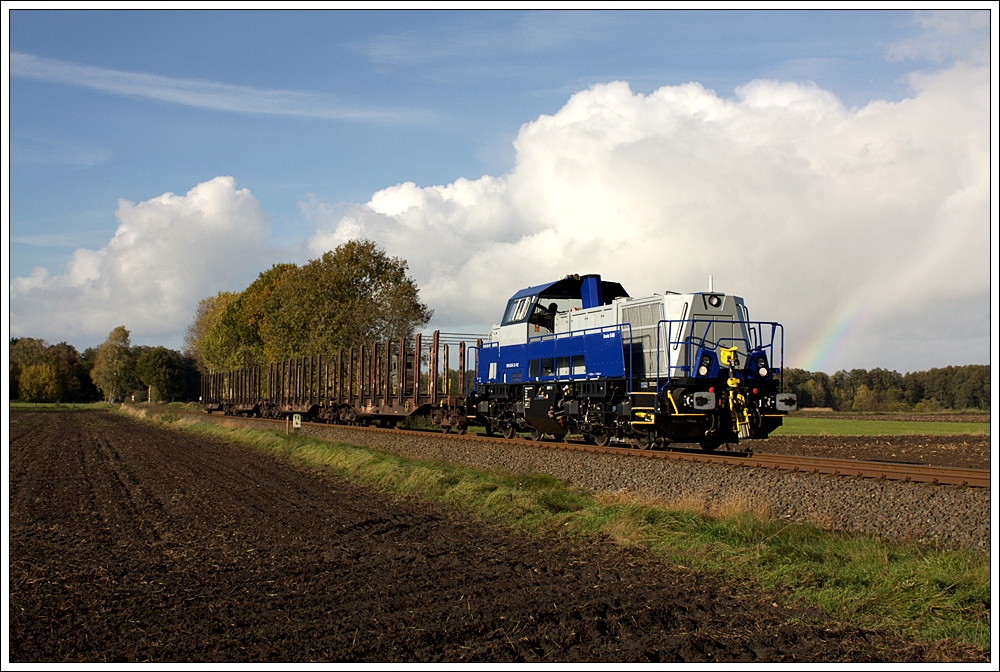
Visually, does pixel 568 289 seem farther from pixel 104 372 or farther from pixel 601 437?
pixel 104 372

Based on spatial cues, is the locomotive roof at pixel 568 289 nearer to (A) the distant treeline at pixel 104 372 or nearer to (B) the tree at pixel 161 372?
(A) the distant treeline at pixel 104 372

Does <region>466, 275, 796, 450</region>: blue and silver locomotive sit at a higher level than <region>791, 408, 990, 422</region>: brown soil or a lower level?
higher

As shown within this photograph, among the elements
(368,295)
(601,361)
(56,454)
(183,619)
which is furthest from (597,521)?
(368,295)

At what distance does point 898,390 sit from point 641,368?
94.8 m

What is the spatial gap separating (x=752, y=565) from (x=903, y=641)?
2.16 metres

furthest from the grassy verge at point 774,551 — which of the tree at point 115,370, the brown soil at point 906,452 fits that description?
the tree at point 115,370

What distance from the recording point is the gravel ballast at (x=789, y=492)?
984 cm

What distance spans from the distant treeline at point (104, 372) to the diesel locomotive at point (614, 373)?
232 feet

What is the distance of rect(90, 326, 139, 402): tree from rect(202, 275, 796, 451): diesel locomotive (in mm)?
84074

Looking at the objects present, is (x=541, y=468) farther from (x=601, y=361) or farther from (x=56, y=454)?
(x=56, y=454)

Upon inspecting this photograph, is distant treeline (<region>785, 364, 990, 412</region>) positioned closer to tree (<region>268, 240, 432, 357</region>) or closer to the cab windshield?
tree (<region>268, 240, 432, 357</region>)

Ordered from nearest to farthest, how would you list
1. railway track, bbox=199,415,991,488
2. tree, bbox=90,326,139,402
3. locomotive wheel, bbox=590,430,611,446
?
railway track, bbox=199,415,991,488 < locomotive wheel, bbox=590,430,611,446 < tree, bbox=90,326,139,402

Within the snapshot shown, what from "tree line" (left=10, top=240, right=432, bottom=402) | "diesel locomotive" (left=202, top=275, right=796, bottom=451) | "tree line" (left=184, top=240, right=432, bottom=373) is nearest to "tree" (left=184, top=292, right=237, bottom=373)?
"tree line" (left=10, top=240, right=432, bottom=402)

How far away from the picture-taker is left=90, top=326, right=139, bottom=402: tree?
99.8m
